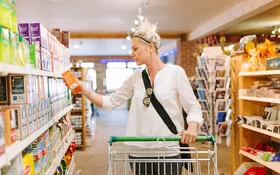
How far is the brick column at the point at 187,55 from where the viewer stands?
1077 centimetres

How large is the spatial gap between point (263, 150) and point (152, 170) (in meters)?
2.38

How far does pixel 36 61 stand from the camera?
6.81ft

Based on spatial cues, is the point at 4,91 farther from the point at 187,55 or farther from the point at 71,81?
the point at 187,55

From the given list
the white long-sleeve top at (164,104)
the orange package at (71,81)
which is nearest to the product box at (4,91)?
the orange package at (71,81)

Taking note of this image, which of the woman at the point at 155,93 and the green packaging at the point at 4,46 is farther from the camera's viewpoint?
the woman at the point at 155,93

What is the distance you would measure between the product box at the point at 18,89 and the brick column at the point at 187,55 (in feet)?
30.3

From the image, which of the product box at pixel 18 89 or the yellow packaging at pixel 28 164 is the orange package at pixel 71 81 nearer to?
the product box at pixel 18 89

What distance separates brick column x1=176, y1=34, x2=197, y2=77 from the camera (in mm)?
10766

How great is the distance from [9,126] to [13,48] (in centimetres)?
40

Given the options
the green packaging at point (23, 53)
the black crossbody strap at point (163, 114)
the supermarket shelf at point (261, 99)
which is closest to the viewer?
the green packaging at point (23, 53)

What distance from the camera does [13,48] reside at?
157cm

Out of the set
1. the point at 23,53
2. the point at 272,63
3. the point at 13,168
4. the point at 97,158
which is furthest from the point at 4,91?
the point at 97,158

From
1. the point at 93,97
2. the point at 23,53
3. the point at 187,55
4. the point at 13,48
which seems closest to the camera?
the point at 13,48

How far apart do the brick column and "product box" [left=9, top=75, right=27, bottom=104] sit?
923 cm
